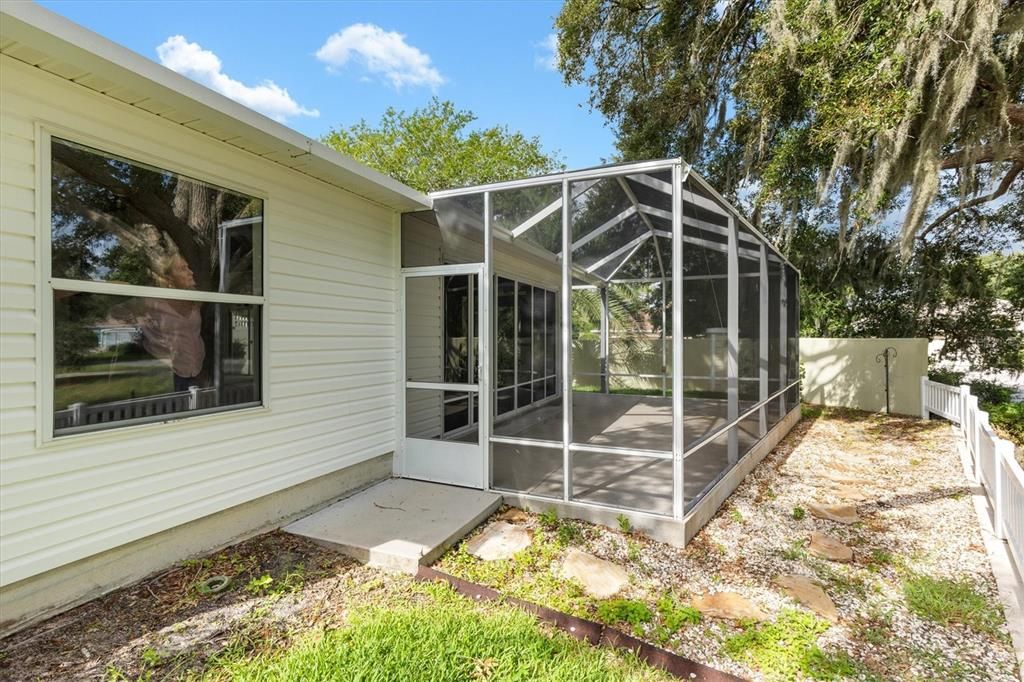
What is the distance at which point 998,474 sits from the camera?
3.59m


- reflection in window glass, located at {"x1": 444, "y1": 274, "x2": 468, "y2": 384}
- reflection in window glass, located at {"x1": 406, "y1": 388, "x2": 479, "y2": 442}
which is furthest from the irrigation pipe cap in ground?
reflection in window glass, located at {"x1": 444, "y1": 274, "x2": 468, "y2": 384}

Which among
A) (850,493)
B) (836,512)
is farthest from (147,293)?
(850,493)

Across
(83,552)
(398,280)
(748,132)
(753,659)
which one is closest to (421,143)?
(748,132)

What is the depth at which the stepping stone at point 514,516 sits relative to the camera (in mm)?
3830

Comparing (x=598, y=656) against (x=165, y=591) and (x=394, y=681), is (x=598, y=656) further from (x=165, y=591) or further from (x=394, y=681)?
(x=165, y=591)

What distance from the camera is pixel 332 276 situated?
4.05 m

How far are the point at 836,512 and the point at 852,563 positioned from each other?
1088 mm

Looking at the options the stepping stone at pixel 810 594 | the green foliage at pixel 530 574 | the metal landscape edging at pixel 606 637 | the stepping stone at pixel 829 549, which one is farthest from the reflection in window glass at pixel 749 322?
the metal landscape edging at pixel 606 637

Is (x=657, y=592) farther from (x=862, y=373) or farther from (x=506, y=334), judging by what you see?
(x=862, y=373)

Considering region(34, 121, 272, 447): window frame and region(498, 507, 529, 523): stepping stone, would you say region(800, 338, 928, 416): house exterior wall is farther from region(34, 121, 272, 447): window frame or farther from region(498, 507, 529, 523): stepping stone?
region(34, 121, 272, 447): window frame

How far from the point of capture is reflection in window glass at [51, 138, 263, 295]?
250cm

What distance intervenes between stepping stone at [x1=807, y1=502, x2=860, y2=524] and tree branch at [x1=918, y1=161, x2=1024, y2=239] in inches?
195

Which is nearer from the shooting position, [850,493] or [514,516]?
[514,516]

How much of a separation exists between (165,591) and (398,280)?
2.98m
